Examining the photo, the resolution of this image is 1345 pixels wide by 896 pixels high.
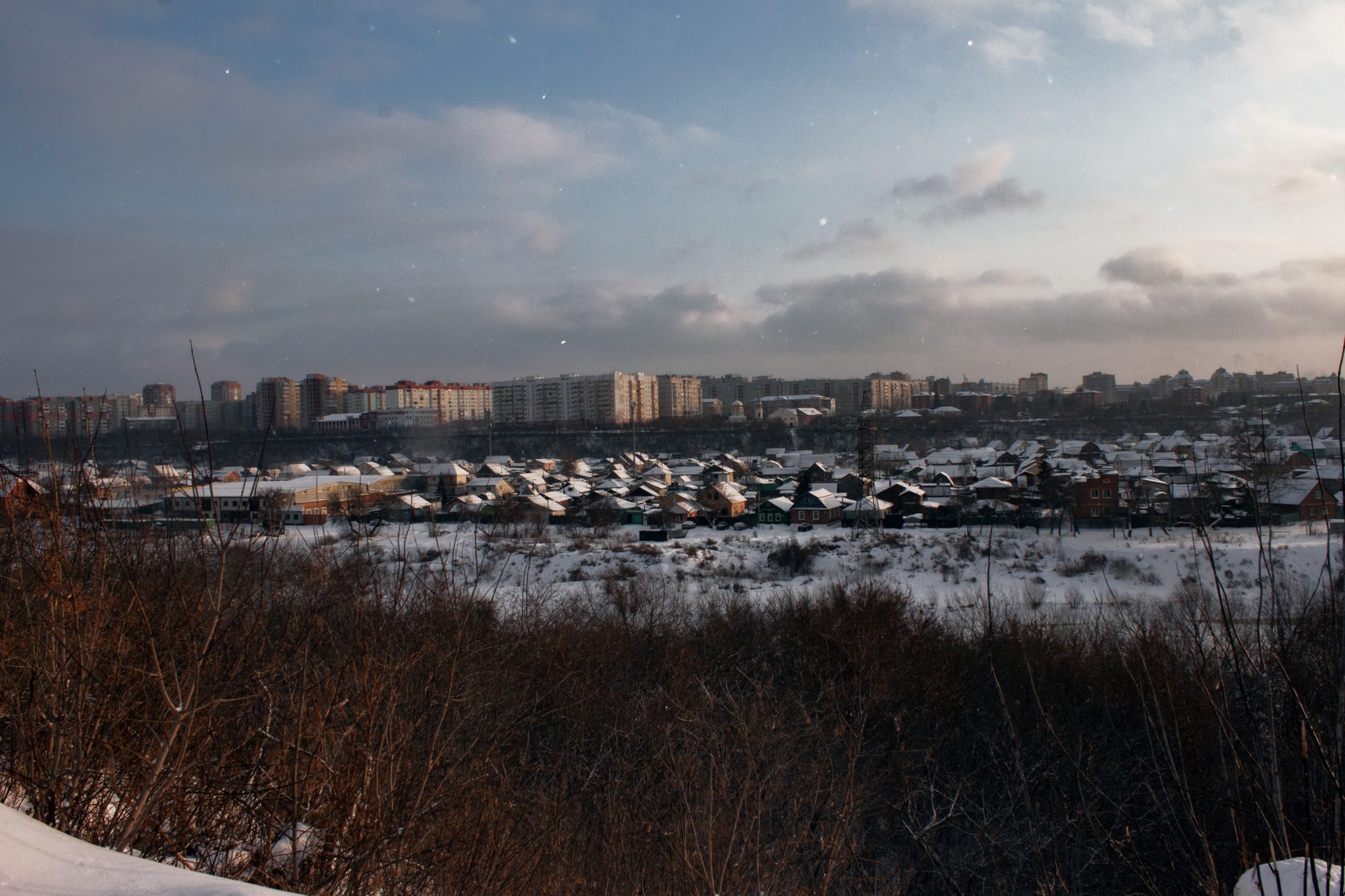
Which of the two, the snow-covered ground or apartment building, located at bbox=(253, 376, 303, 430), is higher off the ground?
apartment building, located at bbox=(253, 376, 303, 430)

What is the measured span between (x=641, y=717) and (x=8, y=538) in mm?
4181

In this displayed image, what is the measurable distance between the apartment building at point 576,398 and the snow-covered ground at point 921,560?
40156 mm

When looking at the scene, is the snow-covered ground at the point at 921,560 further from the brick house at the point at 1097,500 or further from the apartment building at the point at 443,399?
the apartment building at the point at 443,399

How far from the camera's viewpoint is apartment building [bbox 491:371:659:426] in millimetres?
59281

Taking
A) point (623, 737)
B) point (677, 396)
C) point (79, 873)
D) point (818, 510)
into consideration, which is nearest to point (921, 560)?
point (818, 510)

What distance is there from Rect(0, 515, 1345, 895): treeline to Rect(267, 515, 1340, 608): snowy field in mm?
4082

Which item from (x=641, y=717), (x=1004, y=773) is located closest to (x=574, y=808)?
(x=641, y=717)

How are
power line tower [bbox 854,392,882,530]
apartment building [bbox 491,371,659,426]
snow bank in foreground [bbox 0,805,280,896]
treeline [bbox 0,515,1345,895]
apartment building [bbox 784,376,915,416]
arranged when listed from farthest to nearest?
apartment building [bbox 784,376,915,416] < apartment building [bbox 491,371,659,426] < power line tower [bbox 854,392,882,530] < treeline [bbox 0,515,1345,895] < snow bank in foreground [bbox 0,805,280,896]

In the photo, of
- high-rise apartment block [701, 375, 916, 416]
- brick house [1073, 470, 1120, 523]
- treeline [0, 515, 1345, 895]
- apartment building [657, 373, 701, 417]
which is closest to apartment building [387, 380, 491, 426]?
apartment building [657, 373, 701, 417]

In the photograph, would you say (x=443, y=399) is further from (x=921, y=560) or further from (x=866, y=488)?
(x=921, y=560)

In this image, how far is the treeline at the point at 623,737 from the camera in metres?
2.00

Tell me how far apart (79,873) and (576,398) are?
198 ft

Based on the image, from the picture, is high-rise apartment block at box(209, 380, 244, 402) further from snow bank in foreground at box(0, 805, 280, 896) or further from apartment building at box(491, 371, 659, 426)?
snow bank in foreground at box(0, 805, 280, 896)

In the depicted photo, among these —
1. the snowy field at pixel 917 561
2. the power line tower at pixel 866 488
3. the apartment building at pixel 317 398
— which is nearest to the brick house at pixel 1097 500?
the snowy field at pixel 917 561
